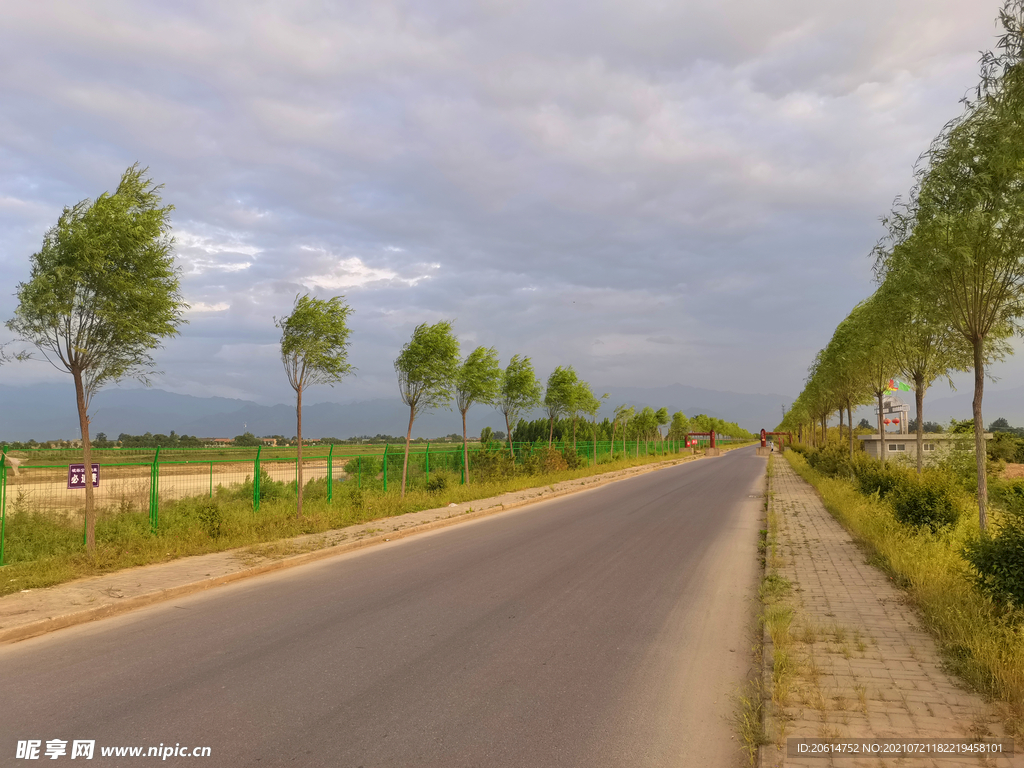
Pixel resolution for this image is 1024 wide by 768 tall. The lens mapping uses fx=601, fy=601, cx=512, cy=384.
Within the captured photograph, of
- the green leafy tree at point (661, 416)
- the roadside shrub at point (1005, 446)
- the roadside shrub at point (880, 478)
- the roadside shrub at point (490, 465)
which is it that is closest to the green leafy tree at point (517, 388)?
the roadside shrub at point (490, 465)

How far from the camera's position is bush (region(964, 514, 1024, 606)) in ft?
18.2

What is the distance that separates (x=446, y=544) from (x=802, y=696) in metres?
8.54

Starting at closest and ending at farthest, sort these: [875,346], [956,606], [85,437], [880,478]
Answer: [956,606], [85,437], [880,478], [875,346]

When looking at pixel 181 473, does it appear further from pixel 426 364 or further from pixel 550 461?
pixel 550 461

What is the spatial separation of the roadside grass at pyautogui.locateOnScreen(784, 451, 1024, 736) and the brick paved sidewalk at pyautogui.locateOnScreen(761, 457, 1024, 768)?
14cm

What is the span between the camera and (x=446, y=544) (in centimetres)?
1241

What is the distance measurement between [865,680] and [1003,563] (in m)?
2.02

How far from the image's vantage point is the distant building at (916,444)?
22.1 metres

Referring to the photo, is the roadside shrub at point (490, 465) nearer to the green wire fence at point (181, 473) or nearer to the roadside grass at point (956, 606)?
the green wire fence at point (181, 473)

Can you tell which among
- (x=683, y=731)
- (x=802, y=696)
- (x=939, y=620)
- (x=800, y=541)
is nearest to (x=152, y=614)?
(x=683, y=731)

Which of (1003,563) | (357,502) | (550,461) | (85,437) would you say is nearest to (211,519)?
(85,437)

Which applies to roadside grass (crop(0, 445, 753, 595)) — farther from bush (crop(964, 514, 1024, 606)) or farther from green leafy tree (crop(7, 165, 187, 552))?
bush (crop(964, 514, 1024, 606))

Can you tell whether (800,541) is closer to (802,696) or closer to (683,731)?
(802,696)

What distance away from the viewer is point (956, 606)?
610cm
